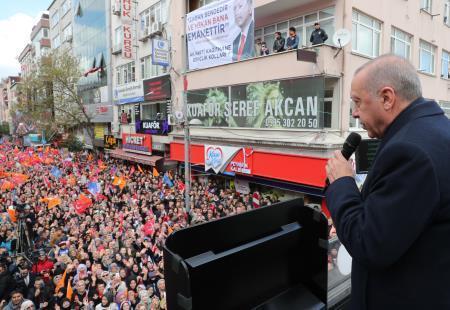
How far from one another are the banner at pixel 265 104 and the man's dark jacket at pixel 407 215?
10797 mm

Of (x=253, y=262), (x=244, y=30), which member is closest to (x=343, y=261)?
(x=253, y=262)

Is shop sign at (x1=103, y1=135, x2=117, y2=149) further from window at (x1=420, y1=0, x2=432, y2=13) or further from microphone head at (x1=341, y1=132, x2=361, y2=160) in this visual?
microphone head at (x1=341, y1=132, x2=361, y2=160)

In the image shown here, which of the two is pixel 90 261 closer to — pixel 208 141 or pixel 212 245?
pixel 212 245

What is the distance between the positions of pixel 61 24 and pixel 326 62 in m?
41.5

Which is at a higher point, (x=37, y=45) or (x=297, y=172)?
(x=37, y=45)

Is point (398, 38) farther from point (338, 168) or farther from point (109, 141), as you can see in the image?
point (109, 141)

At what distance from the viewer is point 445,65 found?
58.6 feet

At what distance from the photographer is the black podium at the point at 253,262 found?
1.46 meters

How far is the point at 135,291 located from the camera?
6.53 meters

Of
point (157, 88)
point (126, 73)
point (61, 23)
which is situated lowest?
point (157, 88)

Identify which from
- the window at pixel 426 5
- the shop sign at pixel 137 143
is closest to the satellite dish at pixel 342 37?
the window at pixel 426 5

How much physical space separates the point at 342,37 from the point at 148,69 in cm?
1467

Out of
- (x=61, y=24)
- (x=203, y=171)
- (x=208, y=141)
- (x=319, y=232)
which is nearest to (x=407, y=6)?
(x=208, y=141)

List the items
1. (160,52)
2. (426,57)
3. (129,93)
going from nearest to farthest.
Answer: (160,52), (426,57), (129,93)
